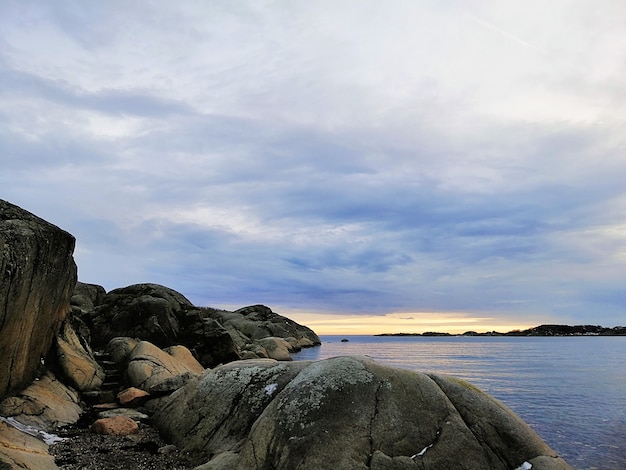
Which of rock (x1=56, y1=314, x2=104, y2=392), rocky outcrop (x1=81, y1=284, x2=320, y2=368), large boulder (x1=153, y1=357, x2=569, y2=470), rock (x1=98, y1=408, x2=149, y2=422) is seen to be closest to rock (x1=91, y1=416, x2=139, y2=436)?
rock (x1=98, y1=408, x2=149, y2=422)

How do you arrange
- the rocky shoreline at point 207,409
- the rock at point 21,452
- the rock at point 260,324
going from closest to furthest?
the rock at point 21,452
the rocky shoreline at point 207,409
the rock at point 260,324

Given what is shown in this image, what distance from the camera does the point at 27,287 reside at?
1316 cm

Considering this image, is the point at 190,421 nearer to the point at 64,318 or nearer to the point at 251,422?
the point at 251,422

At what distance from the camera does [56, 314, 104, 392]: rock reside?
1702cm

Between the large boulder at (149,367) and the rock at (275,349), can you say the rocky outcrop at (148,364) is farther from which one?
the rock at (275,349)

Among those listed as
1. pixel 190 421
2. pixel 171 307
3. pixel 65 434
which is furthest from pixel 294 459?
pixel 171 307

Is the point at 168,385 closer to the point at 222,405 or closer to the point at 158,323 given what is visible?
the point at 222,405

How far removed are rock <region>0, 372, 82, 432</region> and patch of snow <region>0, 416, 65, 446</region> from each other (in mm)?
221

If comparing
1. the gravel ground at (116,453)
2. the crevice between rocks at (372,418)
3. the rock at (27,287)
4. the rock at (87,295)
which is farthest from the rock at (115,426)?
the rock at (87,295)

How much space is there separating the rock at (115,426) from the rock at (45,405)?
1151 mm

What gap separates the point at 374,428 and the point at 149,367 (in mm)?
12905

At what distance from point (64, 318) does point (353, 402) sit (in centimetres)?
1322

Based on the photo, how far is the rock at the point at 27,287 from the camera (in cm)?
1226

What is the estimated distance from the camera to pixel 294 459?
8797mm
